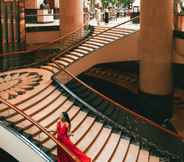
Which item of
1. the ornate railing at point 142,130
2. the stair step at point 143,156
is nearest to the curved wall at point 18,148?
the stair step at point 143,156

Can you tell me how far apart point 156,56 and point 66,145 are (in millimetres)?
8552

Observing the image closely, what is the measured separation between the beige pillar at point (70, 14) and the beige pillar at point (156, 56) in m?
3.99

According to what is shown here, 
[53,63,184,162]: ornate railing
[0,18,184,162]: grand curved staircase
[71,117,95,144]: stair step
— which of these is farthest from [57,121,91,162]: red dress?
[53,63,184,162]: ornate railing

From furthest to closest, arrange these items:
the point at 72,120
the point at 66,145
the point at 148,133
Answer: the point at 148,133 < the point at 72,120 < the point at 66,145

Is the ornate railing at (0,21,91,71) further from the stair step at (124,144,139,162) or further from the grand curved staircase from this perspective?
the stair step at (124,144,139,162)

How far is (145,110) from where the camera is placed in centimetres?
1544

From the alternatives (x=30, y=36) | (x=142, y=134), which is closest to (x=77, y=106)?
(x=142, y=134)

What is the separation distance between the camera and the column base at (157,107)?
15.1m

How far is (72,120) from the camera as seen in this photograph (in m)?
10.3

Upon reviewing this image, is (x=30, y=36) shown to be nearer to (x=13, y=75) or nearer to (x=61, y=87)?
(x=13, y=75)

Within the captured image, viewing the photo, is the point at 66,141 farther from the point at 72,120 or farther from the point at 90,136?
the point at 72,120

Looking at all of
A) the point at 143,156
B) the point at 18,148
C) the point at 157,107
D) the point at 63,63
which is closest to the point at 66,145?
the point at 18,148

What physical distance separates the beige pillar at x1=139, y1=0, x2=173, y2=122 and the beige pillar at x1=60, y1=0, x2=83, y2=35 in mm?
3987

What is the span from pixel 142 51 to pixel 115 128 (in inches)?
213
